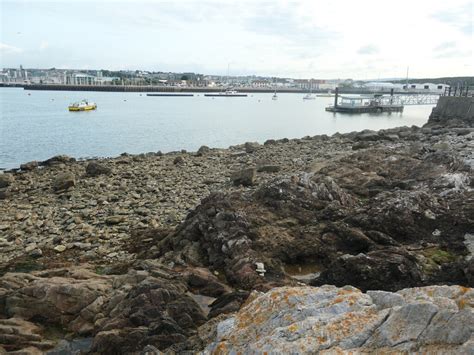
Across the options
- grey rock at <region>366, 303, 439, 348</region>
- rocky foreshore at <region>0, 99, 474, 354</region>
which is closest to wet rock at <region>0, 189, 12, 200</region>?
rocky foreshore at <region>0, 99, 474, 354</region>

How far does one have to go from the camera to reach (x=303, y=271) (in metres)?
10.1

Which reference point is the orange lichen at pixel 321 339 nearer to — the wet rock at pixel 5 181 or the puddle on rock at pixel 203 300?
the puddle on rock at pixel 203 300

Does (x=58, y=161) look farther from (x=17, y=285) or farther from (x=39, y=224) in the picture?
(x=17, y=285)

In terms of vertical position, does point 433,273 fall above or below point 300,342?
below

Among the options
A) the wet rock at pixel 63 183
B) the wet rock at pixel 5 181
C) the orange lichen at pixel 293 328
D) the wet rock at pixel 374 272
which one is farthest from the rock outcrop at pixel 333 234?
the wet rock at pixel 5 181

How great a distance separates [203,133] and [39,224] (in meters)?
47.4

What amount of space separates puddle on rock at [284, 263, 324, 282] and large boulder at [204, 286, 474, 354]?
4.08 metres

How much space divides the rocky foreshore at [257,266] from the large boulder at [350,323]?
0.06 ft

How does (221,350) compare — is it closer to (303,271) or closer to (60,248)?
(303,271)

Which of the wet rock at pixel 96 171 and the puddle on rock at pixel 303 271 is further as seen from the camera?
the wet rock at pixel 96 171

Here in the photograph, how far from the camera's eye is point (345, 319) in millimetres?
4664

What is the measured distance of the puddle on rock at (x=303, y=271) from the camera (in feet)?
31.8

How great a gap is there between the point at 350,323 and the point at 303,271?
5.60 metres

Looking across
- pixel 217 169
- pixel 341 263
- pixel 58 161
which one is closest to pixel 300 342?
pixel 341 263
